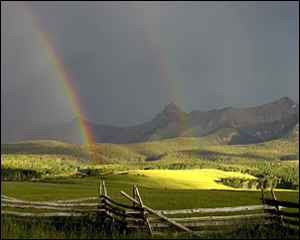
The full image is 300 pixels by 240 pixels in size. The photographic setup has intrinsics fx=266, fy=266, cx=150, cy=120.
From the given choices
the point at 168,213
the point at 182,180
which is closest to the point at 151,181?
the point at 182,180

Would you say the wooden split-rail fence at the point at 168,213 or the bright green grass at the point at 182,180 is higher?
the wooden split-rail fence at the point at 168,213

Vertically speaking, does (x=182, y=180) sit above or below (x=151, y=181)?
below

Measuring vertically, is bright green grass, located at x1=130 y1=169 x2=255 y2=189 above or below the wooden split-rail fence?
below

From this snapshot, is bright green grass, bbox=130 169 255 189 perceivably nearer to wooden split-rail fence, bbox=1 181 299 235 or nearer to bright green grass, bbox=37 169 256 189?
bright green grass, bbox=37 169 256 189

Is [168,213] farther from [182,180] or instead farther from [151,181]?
[182,180]

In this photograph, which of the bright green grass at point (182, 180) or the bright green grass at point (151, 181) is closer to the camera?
the bright green grass at point (151, 181)

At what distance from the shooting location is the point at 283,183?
590 ft

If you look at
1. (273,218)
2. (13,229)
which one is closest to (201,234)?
(273,218)

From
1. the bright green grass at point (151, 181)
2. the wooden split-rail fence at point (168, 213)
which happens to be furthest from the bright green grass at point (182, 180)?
the wooden split-rail fence at point (168, 213)

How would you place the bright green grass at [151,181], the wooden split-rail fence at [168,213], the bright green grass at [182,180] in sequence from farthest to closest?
1. the bright green grass at [182,180]
2. the bright green grass at [151,181]
3. the wooden split-rail fence at [168,213]

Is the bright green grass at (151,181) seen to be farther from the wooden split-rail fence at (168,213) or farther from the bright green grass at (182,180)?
the wooden split-rail fence at (168,213)

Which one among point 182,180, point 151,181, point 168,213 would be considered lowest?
point 182,180

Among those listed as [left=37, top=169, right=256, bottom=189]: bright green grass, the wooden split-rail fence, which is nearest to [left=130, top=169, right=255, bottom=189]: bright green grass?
[left=37, top=169, right=256, bottom=189]: bright green grass

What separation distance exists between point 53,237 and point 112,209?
373 centimetres
